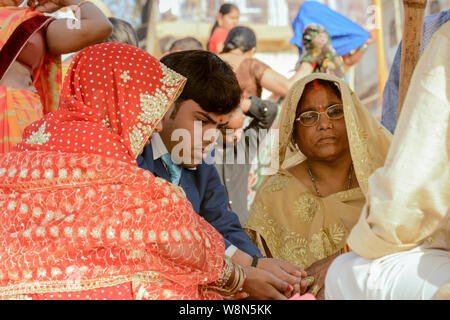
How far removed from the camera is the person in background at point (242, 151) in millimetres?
4602

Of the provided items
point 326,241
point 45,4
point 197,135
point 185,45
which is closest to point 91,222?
point 197,135

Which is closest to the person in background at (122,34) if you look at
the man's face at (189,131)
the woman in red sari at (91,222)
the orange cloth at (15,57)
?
the orange cloth at (15,57)

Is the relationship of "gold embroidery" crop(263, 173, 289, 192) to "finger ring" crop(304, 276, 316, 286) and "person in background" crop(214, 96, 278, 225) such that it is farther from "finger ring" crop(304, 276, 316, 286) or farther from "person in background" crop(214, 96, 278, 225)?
"person in background" crop(214, 96, 278, 225)

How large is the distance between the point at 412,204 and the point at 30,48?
2.22 metres

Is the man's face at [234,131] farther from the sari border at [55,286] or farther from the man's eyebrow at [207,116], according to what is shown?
the sari border at [55,286]

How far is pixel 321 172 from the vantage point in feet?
10.4

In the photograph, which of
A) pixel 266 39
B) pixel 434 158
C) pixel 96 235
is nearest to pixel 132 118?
pixel 96 235

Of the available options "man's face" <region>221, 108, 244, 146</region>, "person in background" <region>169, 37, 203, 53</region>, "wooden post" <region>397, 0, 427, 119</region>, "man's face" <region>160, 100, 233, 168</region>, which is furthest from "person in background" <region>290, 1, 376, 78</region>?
"wooden post" <region>397, 0, 427, 119</region>

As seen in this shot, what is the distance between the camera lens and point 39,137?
2.17 m

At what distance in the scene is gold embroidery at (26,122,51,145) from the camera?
2.15 meters

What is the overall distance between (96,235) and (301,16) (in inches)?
184

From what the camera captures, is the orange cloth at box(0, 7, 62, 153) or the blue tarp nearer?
the orange cloth at box(0, 7, 62, 153)

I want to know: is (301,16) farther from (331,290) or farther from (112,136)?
(331,290)

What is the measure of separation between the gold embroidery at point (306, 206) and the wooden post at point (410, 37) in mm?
817
